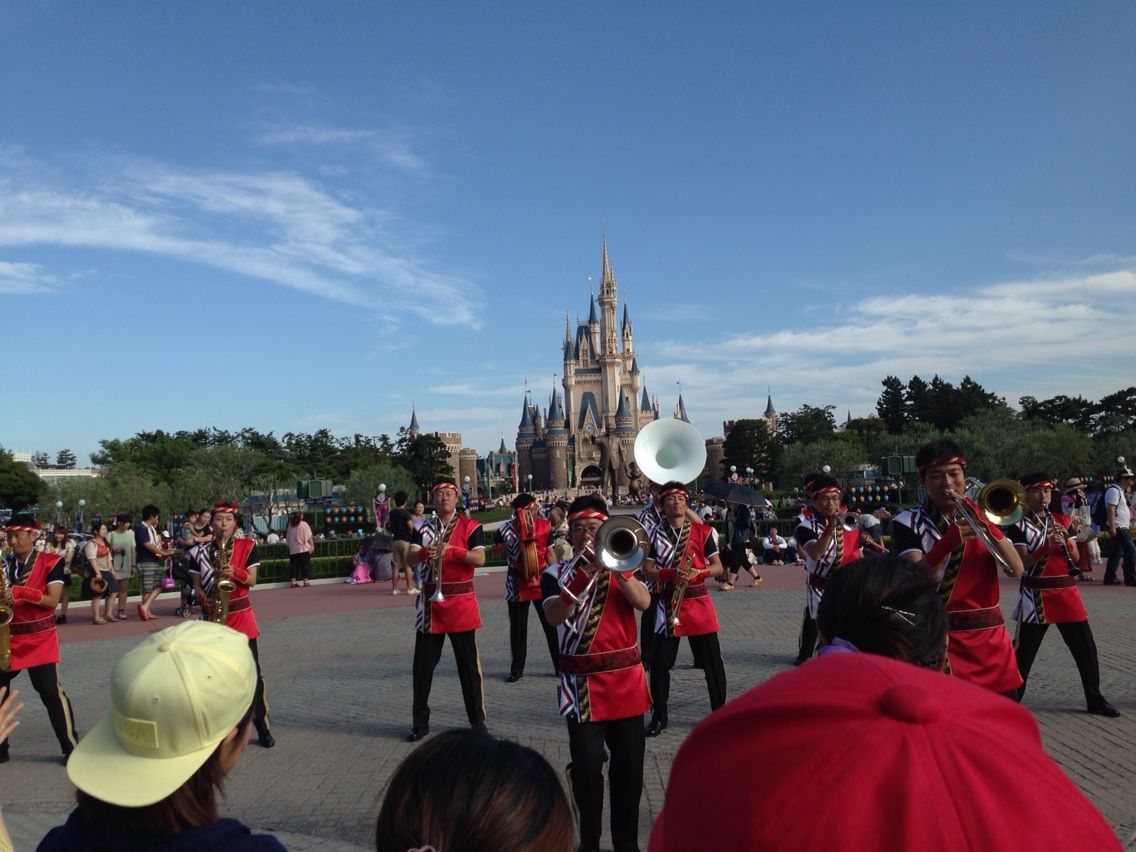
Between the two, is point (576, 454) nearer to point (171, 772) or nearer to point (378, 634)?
point (378, 634)

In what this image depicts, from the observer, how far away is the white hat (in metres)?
2.34

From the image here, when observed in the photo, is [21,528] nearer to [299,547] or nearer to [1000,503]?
[1000,503]

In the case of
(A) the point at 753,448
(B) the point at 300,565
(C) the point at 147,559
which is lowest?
(B) the point at 300,565

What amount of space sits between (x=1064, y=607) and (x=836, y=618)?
590 centimetres

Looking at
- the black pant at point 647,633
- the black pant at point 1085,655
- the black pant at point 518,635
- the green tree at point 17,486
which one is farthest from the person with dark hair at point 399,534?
the green tree at point 17,486

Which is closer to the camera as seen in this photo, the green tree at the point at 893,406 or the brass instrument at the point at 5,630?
the brass instrument at the point at 5,630

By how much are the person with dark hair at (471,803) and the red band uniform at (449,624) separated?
6.57m

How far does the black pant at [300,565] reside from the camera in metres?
22.8

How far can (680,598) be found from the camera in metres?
7.65

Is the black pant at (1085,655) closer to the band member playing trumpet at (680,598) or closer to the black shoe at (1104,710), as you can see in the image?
the black shoe at (1104,710)

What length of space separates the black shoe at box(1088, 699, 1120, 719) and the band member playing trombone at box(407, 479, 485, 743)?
5.26 metres

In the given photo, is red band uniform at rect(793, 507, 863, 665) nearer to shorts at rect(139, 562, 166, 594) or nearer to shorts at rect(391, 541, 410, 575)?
shorts at rect(391, 541, 410, 575)

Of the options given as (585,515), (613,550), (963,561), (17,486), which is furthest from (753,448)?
(613,550)

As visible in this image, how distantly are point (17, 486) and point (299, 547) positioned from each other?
Result: 230 feet
